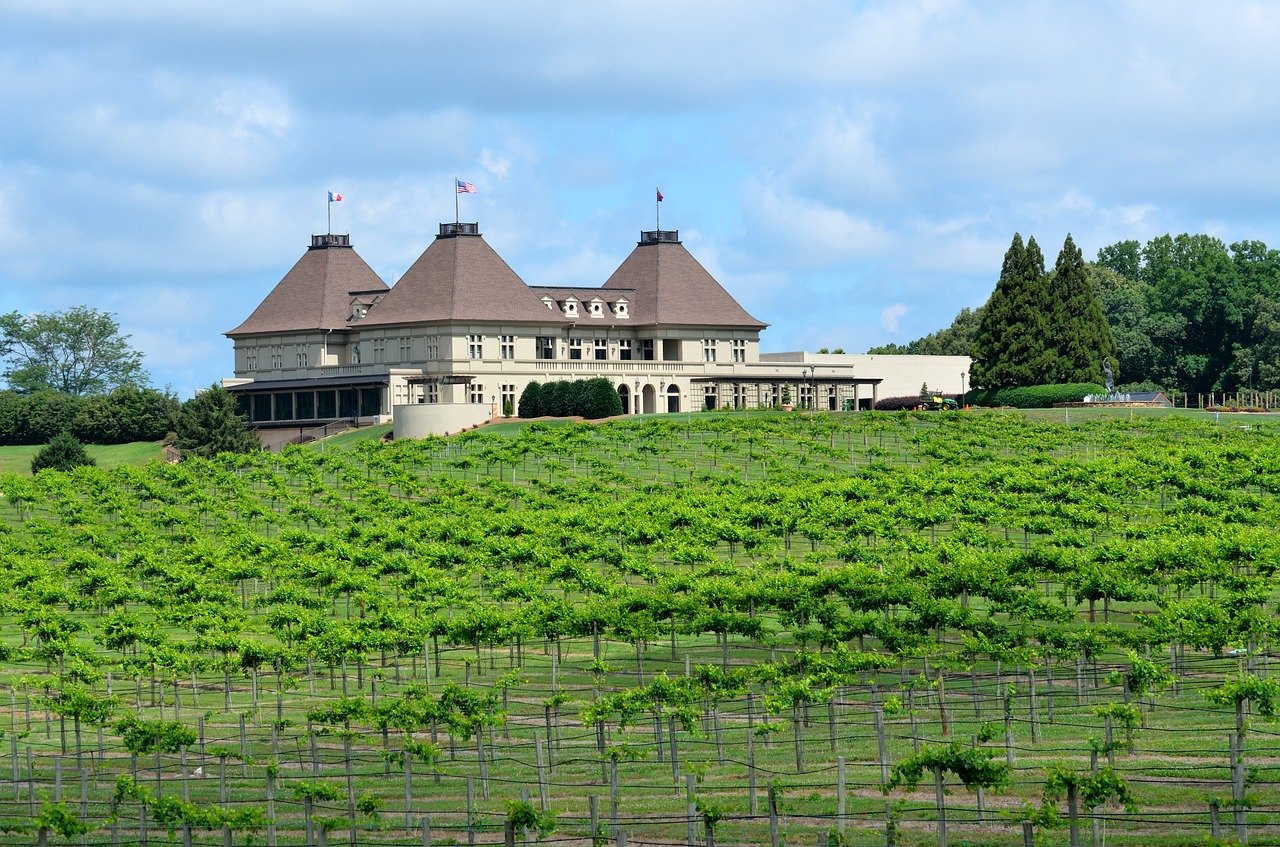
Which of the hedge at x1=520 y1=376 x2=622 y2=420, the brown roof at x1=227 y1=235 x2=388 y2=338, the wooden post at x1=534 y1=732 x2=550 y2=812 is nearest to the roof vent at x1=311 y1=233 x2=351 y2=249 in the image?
the brown roof at x1=227 y1=235 x2=388 y2=338

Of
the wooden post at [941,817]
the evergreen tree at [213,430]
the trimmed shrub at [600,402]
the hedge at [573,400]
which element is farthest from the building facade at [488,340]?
the wooden post at [941,817]

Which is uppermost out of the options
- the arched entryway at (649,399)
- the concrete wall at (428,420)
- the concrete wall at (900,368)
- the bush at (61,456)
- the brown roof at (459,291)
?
the brown roof at (459,291)

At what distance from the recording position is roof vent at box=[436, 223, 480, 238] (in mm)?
109625

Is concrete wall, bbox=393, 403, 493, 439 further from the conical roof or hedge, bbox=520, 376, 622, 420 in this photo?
the conical roof

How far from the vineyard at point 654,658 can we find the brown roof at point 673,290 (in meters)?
42.1

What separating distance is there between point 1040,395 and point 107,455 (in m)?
50.2

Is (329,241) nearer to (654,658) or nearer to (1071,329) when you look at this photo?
(1071,329)

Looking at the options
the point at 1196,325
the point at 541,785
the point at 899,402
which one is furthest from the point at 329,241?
the point at 541,785

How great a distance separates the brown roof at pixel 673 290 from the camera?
113 meters

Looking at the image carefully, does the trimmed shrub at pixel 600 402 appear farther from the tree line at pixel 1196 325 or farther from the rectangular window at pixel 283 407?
the tree line at pixel 1196 325

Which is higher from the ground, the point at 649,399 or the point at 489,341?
the point at 489,341

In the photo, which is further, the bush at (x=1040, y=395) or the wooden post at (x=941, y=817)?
the bush at (x=1040, y=395)

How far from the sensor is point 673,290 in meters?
114

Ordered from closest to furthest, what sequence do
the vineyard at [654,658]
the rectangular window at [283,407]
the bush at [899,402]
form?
the vineyard at [654,658], the rectangular window at [283,407], the bush at [899,402]
